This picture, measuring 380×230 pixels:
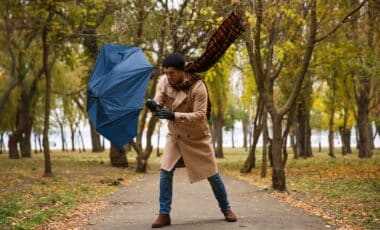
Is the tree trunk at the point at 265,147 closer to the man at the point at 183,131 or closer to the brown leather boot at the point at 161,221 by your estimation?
the man at the point at 183,131

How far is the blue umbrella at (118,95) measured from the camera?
7117 mm

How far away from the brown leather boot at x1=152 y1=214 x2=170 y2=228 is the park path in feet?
0.28

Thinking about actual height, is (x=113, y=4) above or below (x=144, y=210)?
above

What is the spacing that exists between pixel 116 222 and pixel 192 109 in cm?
203

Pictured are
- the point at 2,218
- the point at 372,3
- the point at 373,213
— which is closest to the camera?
the point at 2,218

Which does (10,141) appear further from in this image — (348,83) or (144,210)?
(144,210)

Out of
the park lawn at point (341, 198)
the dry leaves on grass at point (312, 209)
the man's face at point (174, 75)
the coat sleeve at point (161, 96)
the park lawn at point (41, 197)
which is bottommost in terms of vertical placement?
the park lawn at point (341, 198)

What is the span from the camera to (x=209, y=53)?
24.0 ft

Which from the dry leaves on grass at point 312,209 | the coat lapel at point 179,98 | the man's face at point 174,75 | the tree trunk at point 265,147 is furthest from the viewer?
the tree trunk at point 265,147

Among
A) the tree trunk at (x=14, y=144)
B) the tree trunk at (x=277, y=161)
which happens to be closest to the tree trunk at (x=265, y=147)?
the tree trunk at (x=277, y=161)

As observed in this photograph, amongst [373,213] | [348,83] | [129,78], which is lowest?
[373,213]

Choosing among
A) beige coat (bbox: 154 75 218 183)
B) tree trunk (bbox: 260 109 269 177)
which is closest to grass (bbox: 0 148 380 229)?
tree trunk (bbox: 260 109 269 177)

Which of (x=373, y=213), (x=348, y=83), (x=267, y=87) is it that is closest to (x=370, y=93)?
(x=348, y=83)

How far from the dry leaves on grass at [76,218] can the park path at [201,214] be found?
0.45ft
